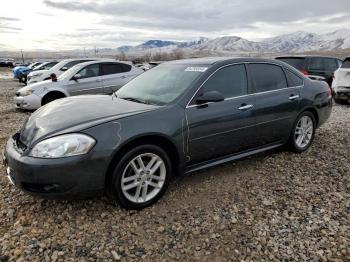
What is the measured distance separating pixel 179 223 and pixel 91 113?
1484mm

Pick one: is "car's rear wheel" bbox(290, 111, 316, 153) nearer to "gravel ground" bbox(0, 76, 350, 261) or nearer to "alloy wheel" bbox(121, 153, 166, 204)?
"gravel ground" bbox(0, 76, 350, 261)

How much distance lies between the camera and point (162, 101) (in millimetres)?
3900

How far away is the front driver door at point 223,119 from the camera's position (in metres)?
3.86

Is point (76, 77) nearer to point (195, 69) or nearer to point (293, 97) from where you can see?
point (195, 69)

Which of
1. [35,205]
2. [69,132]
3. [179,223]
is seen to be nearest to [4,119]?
[35,205]

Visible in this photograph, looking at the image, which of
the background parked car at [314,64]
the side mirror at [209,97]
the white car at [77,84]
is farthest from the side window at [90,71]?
the side mirror at [209,97]

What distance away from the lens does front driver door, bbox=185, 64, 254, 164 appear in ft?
12.7

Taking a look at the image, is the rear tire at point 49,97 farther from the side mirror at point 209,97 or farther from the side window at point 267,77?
the side mirror at point 209,97

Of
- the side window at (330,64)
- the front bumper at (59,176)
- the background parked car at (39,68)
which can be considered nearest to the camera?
the front bumper at (59,176)

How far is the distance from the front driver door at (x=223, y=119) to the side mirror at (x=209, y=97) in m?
0.06

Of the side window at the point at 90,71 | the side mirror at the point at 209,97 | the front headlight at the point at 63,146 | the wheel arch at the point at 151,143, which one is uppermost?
the side window at the point at 90,71

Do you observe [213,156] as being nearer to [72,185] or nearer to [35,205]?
[72,185]

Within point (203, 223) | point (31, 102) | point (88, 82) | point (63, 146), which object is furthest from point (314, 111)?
point (31, 102)

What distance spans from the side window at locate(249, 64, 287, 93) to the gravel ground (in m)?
1.22
